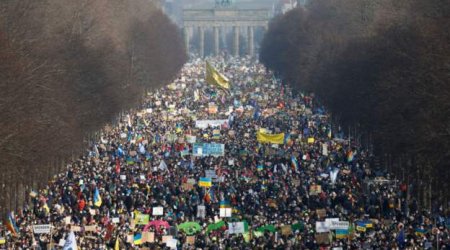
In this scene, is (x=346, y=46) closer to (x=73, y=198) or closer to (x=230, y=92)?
(x=230, y=92)

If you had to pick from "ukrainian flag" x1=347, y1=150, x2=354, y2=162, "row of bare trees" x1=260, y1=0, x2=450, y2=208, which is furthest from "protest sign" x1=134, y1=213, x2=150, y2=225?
"ukrainian flag" x1=347, y1=150, x2=354, y2=162

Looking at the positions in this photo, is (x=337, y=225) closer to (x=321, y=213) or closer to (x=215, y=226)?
(x=321, y=213)

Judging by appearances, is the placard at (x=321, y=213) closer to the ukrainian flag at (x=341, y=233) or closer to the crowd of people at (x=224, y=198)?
the crowd of people at (x=224, y=198)

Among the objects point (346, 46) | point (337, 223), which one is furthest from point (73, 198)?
point (346, 46)

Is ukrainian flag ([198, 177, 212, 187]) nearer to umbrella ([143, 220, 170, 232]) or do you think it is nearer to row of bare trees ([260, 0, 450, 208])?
row of bare trees ([260, 0, 450, 208])

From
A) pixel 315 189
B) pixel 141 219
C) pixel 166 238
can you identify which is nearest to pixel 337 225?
pixel 166 238

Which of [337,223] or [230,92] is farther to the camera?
[230,92]
